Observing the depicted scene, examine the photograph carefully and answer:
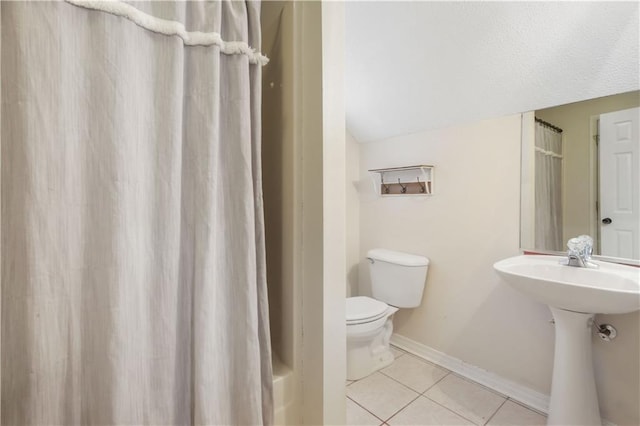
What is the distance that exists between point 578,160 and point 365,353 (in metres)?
1.68

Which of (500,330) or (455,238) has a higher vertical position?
(455,238)

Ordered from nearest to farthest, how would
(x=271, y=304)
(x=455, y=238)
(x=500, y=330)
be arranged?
(x=271, y=304) → (x=500, y=330) → (x=455, y=238)

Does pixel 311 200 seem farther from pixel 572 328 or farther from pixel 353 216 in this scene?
pixel 353 216

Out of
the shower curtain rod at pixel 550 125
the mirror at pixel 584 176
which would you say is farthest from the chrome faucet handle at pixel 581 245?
the shower curtain rod at pixel 550 125

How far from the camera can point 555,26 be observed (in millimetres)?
1201

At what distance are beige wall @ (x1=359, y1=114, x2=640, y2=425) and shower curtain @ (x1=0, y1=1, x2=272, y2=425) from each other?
1.54 meters

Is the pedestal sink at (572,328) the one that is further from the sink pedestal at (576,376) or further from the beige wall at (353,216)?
the beige wall at (353,216)

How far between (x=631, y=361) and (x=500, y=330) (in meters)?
0.52

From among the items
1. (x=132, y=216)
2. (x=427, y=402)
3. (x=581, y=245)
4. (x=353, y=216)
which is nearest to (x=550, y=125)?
(x=581, y=245)

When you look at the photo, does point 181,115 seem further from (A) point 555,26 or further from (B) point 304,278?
(A) point 555,26

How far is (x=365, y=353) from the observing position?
5.82 feet

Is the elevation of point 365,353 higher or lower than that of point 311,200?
lower

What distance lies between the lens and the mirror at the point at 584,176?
1.28 m

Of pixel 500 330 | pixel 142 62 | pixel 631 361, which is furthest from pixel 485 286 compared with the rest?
pixel 142 62
